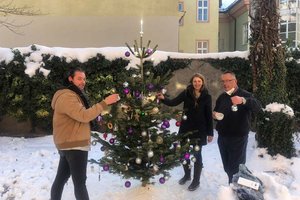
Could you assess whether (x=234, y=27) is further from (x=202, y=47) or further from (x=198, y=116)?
(x=198, y=116)

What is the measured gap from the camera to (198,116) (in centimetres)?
577

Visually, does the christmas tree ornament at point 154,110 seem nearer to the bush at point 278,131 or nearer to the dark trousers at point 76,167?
the dark trousers at point 76,167

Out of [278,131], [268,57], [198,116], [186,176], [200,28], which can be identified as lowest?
[186,176]

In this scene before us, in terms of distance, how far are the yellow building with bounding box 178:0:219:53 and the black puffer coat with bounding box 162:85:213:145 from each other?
29.4 meters

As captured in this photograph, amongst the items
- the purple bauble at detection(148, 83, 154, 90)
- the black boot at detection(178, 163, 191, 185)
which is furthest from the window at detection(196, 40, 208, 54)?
the purple bauble at detection(148, 83, 154, 90)

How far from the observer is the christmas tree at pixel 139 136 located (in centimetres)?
506

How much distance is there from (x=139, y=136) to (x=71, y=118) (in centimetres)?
116

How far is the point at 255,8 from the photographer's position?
8.05 meters

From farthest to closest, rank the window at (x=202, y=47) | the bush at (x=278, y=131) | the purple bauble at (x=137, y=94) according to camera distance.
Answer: the window at (x=202, y=47) < the bush at (x=278, y=131) < the purple bauble at (x=137, y=94)

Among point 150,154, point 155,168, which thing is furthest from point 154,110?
point 155,168

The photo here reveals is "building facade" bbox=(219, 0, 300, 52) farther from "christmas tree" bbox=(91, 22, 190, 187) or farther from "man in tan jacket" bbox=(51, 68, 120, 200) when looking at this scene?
"man in tan jacket" bbox=(51, 68, 120, 200)

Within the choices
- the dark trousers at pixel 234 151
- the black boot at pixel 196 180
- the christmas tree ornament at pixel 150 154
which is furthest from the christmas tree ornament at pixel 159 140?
the black boot at pixel 196 180

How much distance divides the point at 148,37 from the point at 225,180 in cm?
1325

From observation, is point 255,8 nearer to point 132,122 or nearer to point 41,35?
point 132,122
